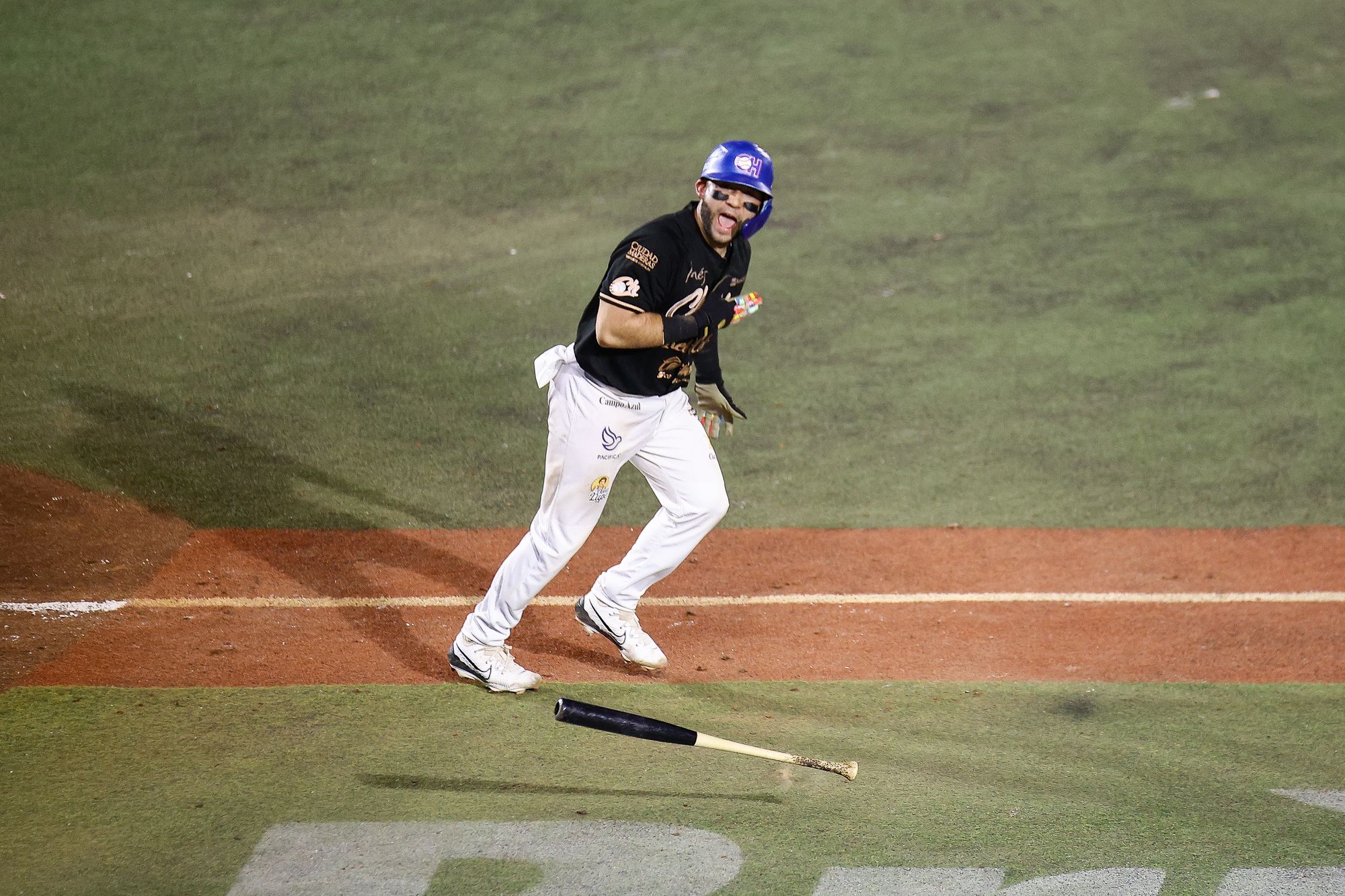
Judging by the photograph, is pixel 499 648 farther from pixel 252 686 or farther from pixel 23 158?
pixel 23 158

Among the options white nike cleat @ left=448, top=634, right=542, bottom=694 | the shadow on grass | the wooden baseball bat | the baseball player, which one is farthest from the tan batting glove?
the shadow on grass

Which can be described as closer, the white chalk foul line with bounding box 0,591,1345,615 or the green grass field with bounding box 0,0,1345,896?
the green grass field with bounding box 0,0,1345,896

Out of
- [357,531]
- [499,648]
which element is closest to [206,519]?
[357,531]

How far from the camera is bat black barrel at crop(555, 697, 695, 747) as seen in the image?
4.66m

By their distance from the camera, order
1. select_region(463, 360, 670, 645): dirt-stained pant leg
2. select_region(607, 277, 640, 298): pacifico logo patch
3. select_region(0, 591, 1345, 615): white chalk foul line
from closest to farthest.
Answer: select_region(607, 277, 640, 298): pacifico logo patch
select_region(463, 360, 670, 645): dirt-stained pant leg
select_region(0, 591, 1345, 615): white chalk foul line

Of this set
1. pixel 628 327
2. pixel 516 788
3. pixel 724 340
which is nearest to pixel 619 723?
pixel 516 788

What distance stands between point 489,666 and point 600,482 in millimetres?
934

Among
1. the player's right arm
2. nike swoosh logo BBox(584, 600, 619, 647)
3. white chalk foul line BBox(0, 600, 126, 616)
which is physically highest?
the player's right arm

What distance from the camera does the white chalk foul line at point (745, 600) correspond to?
20.9 feet

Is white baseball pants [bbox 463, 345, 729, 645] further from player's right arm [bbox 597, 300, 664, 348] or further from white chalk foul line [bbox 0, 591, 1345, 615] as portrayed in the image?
white chalk foul line [bbox 0, 591, 1345, 615]

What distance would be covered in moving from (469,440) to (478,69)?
6.63 m

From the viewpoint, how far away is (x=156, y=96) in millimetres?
12852

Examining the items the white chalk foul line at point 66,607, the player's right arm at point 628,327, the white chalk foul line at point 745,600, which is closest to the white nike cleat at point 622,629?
the white chalk foul line at point 745,600

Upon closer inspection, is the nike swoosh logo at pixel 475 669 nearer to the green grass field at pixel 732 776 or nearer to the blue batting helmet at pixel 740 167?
the green grass field at pixel 732 776
